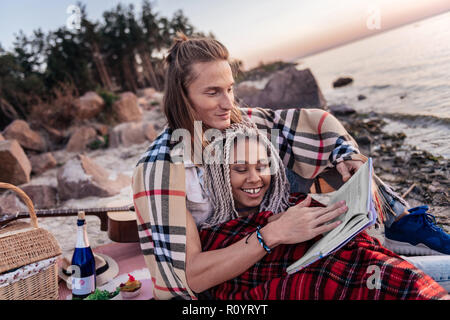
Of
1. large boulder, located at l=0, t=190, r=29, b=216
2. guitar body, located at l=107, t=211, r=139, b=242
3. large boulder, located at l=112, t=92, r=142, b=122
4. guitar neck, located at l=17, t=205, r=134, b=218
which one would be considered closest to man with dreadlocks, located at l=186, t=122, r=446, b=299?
guitar body, located at l=107, t=211, r=139, b=242

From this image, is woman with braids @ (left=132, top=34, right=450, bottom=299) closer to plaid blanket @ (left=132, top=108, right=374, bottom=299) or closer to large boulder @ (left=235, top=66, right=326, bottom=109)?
plaid blanket @ (left=132, top=108, right=374, bottom=299)

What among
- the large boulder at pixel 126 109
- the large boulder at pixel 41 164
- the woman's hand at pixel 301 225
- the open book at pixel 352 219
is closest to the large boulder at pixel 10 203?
the large boulder at pixel 41 164

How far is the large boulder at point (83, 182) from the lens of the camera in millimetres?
Result: 5797

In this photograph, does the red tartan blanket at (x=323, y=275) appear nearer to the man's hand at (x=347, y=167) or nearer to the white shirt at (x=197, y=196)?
the white shirt at (x=197, y=196)

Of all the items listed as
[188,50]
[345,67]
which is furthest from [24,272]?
[345,67]

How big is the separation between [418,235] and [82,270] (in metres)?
2.26

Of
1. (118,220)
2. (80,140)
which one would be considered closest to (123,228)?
(118,220)

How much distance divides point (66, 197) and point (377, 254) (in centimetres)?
531

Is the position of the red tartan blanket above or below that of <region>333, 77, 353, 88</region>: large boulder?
below

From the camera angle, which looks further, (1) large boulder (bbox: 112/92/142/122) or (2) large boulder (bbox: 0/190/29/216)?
(1) large boulder (bbox: 112/92/142/122)

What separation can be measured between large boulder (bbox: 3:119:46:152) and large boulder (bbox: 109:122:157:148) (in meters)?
2.14

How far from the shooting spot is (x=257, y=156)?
2.20 metres

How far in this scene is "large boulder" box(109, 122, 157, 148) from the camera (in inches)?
376

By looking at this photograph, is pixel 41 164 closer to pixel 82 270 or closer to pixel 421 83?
pixel 82 270
